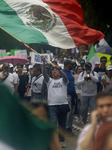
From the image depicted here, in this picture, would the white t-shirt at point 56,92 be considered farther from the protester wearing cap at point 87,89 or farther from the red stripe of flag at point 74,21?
the protester wearing cap at point 87,89

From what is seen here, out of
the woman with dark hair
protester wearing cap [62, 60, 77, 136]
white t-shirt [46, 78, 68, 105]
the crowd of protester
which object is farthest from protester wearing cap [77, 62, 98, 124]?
the woman with dark hair

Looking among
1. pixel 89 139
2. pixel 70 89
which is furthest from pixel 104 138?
pixel 70 89

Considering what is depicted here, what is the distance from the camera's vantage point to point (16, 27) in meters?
6.67

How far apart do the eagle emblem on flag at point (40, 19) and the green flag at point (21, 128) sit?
5.29 meters

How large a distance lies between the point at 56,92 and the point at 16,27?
5.10 feet

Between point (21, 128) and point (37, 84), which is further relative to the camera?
point (37, 84)

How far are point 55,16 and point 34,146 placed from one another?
5.89m

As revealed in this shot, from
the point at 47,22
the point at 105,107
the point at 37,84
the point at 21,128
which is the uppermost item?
the point at 105,107

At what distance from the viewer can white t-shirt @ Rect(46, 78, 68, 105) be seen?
634cm

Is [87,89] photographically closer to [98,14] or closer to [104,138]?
[104,138]

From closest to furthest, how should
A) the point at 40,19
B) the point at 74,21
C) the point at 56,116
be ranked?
the point at 56,116, the point at 40,19, the point at 74,21

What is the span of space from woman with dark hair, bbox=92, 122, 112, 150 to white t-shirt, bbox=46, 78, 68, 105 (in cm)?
462

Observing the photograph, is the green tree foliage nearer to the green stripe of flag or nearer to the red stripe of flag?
the red stripe of flag

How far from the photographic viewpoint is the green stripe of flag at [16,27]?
6.50m
